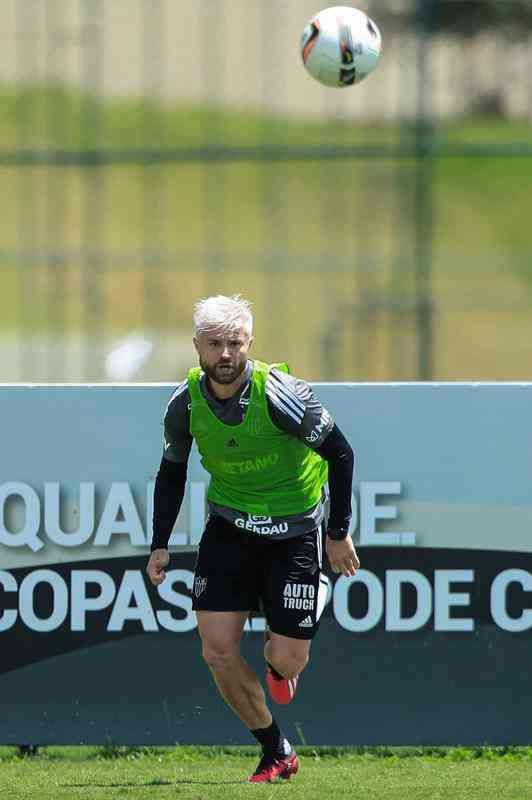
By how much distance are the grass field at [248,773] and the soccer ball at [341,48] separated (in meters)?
4.23

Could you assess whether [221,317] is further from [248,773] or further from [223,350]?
[248,773]

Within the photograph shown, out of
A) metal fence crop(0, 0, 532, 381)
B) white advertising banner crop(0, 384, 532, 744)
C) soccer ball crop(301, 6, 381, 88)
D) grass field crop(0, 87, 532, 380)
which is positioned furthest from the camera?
metal fence crop(0, 0, 532, 381)

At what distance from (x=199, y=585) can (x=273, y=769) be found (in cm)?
74

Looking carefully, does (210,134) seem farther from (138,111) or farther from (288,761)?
(288,761)

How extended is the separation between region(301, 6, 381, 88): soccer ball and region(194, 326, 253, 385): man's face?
4.02 m

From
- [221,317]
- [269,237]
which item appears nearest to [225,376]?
[221,317]

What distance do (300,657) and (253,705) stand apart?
0.83 ft

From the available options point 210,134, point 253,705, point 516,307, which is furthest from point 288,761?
point 210,134

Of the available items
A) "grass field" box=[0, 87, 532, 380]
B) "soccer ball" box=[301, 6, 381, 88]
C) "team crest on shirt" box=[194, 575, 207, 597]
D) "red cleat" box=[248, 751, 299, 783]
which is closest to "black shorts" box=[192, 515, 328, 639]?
"team crest on shirt" box=[194, 575, 207, 597]

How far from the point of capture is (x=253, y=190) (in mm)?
27438

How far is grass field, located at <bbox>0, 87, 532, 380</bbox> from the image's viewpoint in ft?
60.0

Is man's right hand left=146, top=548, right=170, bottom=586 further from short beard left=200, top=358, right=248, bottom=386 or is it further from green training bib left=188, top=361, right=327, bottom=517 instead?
short beard left=200, top=358, right=248, bottom=386

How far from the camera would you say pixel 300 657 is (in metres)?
5.16

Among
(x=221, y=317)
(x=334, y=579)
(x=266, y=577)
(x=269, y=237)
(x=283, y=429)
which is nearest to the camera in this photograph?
(x=221, y=317)
